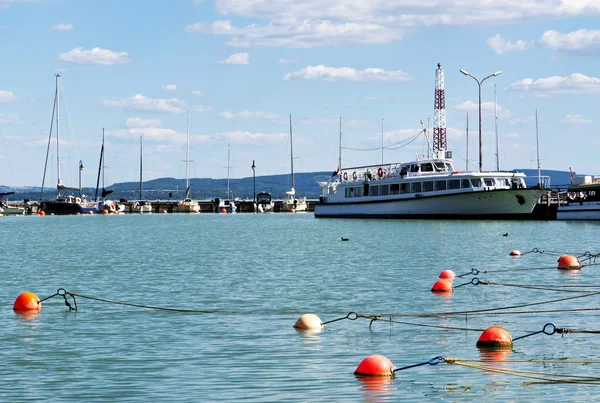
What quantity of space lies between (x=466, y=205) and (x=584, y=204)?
994 cm

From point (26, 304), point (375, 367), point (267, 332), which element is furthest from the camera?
point (26, 304)

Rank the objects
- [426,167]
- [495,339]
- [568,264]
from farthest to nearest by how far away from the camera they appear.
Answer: [426,167]
[568,264]
[495,339]

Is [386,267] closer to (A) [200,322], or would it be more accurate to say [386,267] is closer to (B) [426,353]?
(A) [200,322]

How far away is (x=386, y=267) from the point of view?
129 feet

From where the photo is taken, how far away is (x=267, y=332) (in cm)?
2095

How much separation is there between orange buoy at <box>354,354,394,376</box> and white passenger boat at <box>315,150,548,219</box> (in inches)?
2654

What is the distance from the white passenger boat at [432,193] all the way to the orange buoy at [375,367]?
221 feet

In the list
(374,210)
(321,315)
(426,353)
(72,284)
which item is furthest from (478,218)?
(426,353)

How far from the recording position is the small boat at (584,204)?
261 ft

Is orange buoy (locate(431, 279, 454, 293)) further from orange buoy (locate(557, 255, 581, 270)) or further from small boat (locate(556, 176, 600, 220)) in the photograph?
small boat (locate(556, 176, 600, 220))

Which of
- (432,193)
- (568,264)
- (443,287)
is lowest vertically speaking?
(443,287)

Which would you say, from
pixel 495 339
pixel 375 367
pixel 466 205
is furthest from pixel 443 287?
pixel 466 205

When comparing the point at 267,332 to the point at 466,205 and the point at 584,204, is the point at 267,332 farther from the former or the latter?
the point at 466,205

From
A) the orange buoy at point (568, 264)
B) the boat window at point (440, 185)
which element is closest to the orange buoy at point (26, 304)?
the orange buoy at point (568, 264)
